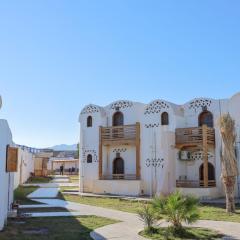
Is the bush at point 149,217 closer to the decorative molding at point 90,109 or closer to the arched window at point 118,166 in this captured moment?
the arched window at point 118,166

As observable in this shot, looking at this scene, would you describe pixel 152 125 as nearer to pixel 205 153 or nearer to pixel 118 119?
pixel 118 119

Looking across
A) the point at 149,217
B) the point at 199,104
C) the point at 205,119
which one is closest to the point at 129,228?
the point at 149,217

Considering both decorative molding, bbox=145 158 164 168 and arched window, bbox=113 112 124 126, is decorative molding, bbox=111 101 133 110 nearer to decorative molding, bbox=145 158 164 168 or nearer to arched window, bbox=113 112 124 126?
arched window, bbox=113 112 124 126

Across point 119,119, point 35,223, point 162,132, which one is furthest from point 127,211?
point 119,119

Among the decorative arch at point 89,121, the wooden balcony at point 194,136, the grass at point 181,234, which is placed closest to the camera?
the grass at point 181,234

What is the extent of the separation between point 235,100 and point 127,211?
1169cm

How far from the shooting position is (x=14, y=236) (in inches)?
448

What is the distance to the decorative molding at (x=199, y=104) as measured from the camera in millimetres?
27497

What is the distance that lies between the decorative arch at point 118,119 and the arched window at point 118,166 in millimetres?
2665

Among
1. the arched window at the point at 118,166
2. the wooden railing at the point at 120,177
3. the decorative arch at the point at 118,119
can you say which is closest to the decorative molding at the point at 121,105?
the decorative arch at the point at 118,119

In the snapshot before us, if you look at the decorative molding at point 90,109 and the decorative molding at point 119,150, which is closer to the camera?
the decorative molding at point 119,150

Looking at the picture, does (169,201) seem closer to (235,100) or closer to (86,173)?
(235,100)

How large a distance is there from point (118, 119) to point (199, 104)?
671cm

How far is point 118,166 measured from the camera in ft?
103
